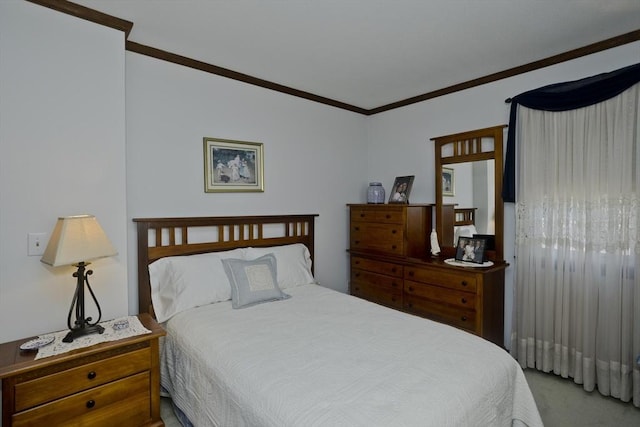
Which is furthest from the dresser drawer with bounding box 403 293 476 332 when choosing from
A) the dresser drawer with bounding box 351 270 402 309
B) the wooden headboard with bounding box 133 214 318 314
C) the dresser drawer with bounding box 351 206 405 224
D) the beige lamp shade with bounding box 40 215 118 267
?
the beige lamp shade with bounding box 40 215 118 267

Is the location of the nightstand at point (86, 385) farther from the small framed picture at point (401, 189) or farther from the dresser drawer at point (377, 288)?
the small framed picture at point (401, 189)

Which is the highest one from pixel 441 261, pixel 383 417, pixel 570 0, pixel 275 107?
pixel 570 0

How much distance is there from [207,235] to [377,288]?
182 centimetres

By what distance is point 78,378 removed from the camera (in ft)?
5.41

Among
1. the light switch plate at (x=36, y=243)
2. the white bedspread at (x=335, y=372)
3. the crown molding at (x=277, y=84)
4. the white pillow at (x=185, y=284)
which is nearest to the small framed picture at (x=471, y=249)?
the white bedspread at (x=335, y=372)

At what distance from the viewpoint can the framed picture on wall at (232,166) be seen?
2.80 meters

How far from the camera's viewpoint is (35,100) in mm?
1850

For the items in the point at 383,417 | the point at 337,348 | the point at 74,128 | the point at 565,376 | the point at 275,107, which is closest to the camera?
the point at 383,417

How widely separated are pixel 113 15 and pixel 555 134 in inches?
129

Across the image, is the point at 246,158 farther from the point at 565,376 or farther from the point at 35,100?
the point at 565,376

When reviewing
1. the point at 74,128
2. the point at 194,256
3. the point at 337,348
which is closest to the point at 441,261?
the point at 337,348

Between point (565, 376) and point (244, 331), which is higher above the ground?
point (244, 331)

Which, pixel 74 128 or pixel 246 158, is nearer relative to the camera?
pixel 74 128

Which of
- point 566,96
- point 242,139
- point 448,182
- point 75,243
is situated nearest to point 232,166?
point 242,139
